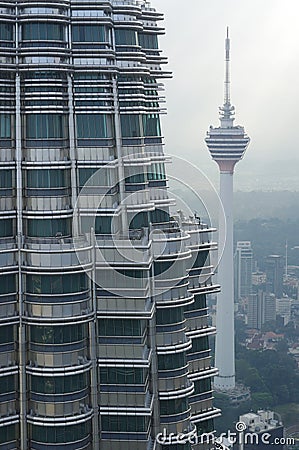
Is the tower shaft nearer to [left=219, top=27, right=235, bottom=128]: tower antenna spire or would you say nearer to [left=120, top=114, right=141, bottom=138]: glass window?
[left=219, top=27, right=235, bottom=128]: tower antenna spire

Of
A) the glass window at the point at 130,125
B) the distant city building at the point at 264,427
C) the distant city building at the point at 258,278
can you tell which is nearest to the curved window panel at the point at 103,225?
the glass window at the point at 130,125

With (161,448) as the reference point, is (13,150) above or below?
above

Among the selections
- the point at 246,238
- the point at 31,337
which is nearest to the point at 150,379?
the point at 31,337

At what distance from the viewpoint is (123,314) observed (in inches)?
582

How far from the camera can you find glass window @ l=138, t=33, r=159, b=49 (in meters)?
17.3

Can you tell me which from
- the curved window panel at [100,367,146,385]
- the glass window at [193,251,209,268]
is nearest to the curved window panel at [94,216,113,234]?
the curved window panel at [100,367,146,385]

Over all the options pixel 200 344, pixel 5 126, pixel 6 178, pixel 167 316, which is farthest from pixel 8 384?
pixel 200 344

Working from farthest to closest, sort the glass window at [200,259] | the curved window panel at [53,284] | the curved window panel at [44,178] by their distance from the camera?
1. the glass window at [200,259]
2. the curved window panel at [44,178]
3. the curved window panel at [53,284]

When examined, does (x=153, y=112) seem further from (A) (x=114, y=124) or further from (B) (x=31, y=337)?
(B) (x=31, y=337)

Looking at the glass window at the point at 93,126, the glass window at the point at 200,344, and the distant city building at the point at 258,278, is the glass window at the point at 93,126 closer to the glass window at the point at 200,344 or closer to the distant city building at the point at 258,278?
the glass window at the point at 200,344

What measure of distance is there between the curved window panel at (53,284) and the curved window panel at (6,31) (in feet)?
14.1

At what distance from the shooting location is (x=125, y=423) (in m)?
14.9

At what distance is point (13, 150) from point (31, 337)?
3371mm

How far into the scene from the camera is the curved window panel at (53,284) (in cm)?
1431
